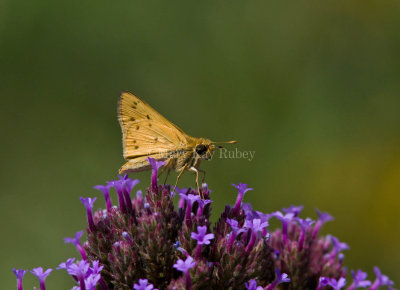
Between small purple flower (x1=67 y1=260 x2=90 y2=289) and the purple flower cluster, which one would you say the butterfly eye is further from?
small purple flower (x1=67 y1=260 x2=90 y2=289)

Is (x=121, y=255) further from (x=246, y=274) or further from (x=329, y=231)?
(x=329, y=231)

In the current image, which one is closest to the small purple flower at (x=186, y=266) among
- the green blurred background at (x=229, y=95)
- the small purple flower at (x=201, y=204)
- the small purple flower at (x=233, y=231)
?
the small purple flower at (x=233, y=231)

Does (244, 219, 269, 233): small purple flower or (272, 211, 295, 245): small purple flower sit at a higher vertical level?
(244, 219, 269, 233): small purple flower

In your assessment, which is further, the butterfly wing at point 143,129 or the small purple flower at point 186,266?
the butterfly wing at point 143,129

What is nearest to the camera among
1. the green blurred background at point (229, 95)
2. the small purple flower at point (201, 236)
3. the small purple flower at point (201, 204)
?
the small purple flower at point (201, 236)

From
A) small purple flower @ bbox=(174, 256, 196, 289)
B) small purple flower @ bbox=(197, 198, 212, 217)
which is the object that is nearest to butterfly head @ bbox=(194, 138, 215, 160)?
small purple flower @ bbox=(197, 198, 212, 217)

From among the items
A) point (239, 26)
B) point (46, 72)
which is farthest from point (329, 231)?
point (46, 72)

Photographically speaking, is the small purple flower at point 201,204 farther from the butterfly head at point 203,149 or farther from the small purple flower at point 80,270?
the small purple flower at point 80,270
